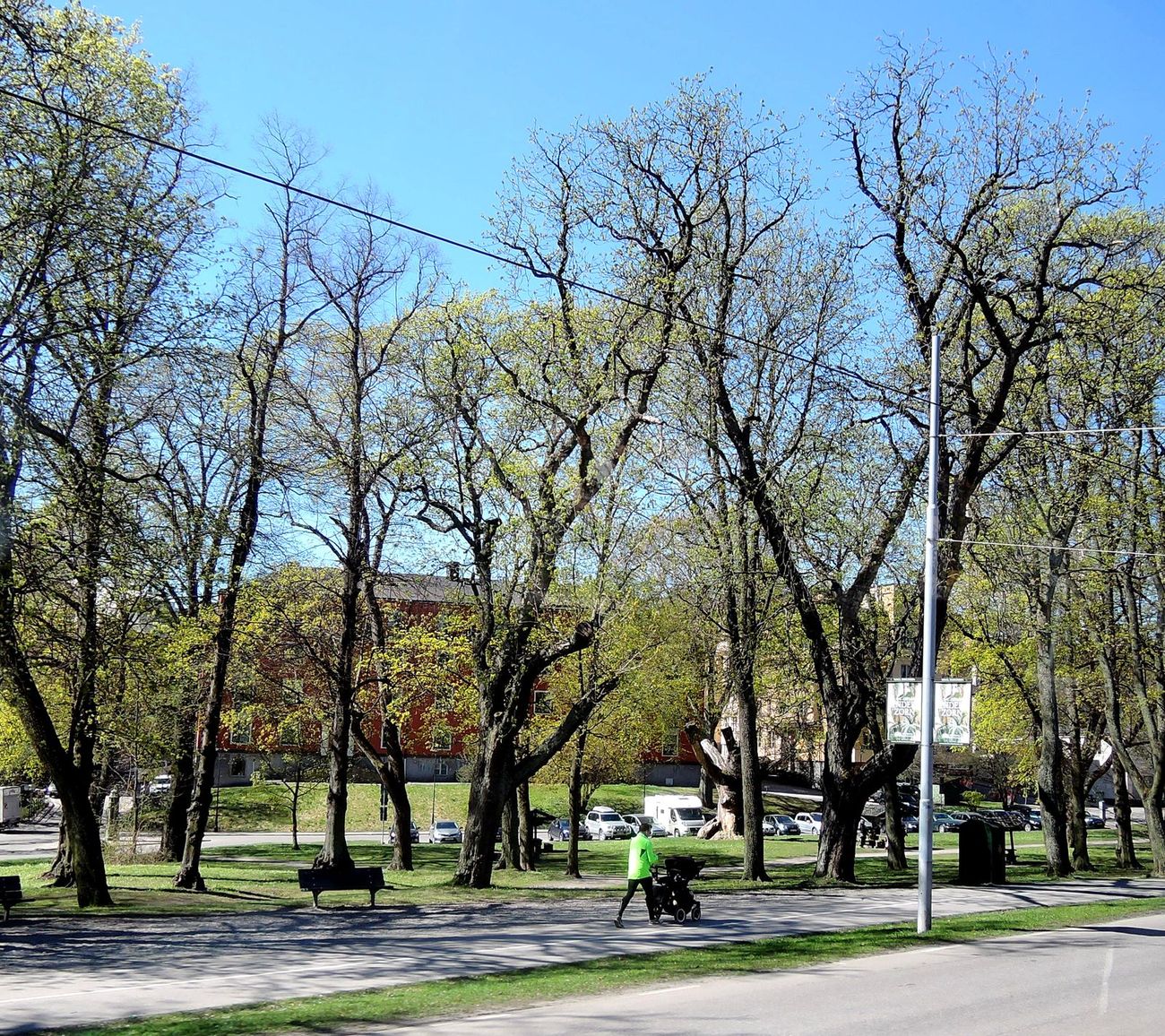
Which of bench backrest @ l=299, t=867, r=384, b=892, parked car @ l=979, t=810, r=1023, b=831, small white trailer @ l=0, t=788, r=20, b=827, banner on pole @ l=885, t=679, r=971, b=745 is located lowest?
parked car @ l=979, t=810, r=1023, b=831

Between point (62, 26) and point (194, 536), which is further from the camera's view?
point (194, 536)

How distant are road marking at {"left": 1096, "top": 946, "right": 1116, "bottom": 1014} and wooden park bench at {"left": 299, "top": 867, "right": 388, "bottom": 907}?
40.2 ft

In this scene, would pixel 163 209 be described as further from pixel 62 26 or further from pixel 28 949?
pixel 28 949

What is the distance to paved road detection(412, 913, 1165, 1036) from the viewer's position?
33.8 feet

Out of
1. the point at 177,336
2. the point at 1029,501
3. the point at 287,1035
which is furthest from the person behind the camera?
the point at 1029,501

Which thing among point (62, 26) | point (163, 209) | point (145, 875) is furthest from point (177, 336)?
point (145, 875)

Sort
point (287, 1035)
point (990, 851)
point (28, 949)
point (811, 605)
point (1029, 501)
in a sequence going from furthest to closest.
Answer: point (1029, 501), point (990, 851), point (811, 605), point (28, 949), point (287, 1035)

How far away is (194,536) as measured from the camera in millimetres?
19094

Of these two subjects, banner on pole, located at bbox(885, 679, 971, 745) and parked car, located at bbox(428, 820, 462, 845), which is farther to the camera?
parked car, located at bbox(428, 820, 462, 845)

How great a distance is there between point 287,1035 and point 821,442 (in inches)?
711

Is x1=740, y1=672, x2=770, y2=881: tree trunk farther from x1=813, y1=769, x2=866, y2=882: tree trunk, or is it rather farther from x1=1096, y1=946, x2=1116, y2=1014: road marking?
x1=1096, y1=946, x2=1116, y2=1014: road marking

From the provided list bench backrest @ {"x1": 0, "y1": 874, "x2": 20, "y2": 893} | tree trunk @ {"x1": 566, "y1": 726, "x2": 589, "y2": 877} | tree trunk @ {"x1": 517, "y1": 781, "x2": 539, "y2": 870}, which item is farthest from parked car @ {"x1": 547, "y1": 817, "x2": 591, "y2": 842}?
bench backrest @ {"x1": 0, "y1": 874, "x2": 20, "y2": 893}

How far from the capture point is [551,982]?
41.2 feet

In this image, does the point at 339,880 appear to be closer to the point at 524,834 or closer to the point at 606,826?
the point at 524,834
